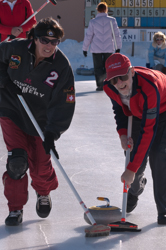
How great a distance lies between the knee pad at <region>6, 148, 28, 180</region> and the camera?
3.45 m

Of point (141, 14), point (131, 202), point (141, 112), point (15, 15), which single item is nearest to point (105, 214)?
point (131, 202)

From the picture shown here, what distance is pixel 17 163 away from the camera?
344 cm

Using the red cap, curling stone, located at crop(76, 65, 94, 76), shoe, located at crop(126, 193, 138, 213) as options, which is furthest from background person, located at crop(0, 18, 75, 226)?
curling stone, located at crop(76, 65, 94, 76)

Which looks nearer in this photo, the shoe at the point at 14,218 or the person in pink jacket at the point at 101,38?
the shoe at the point at 14,218

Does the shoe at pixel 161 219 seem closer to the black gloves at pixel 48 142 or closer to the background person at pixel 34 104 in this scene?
the background person at pixel 34 104

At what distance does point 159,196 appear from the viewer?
3584 millimetres

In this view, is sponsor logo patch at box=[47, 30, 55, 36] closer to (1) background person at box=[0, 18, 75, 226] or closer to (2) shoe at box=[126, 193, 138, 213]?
(1) background person at box=[0, 18, 75, 226]

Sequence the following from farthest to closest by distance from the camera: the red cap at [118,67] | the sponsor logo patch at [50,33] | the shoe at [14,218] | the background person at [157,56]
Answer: the background person at [157,56]
the shoe at [14,218]
the sponsor logo patch at [50,33]
the red cap at [118,67]

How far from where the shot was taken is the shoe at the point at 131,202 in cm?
379

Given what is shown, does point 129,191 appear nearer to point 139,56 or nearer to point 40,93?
point 40,93

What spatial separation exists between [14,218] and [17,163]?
0.37 meters

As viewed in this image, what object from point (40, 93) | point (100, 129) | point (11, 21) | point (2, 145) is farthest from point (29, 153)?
point (11, 21)

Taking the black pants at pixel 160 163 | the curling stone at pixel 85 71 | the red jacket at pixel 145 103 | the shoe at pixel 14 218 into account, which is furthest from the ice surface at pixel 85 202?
the curling stone at pixel 85 71

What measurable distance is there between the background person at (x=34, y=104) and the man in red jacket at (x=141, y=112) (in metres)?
0.34
